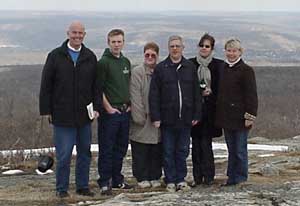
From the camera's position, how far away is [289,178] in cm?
945

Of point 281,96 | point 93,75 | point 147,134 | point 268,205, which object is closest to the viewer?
point 268,205

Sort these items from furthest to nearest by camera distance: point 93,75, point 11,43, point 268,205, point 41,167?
point 11,43, point 41,167, point 93,75, point 268,205

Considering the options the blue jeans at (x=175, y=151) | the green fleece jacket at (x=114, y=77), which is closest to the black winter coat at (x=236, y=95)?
the blue jeans at (x=175, y=151)

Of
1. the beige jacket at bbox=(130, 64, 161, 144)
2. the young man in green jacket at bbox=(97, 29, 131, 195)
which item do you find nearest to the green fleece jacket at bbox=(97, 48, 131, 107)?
the young man in green jacket at bbox=(97, 29, 131, 195)

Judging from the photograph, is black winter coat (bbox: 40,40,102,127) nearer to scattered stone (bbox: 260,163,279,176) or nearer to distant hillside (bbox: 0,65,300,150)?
scattered stone (bbox: 260,163,279,176)

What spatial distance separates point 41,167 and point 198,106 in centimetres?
263

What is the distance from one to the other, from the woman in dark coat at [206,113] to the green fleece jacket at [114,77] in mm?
910

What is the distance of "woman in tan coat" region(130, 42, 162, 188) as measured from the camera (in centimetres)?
812

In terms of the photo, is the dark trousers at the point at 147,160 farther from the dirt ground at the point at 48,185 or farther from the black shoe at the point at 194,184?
the black shoe at the point at 194,184

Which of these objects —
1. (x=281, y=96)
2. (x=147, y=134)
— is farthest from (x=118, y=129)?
(x=281, y=96)

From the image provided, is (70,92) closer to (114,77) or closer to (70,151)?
(114,77)

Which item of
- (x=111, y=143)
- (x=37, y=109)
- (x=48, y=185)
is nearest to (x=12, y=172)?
(x=48, y=185)

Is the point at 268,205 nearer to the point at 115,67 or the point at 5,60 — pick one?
the point at 115,67

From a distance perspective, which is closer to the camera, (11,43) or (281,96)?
(281,96)
